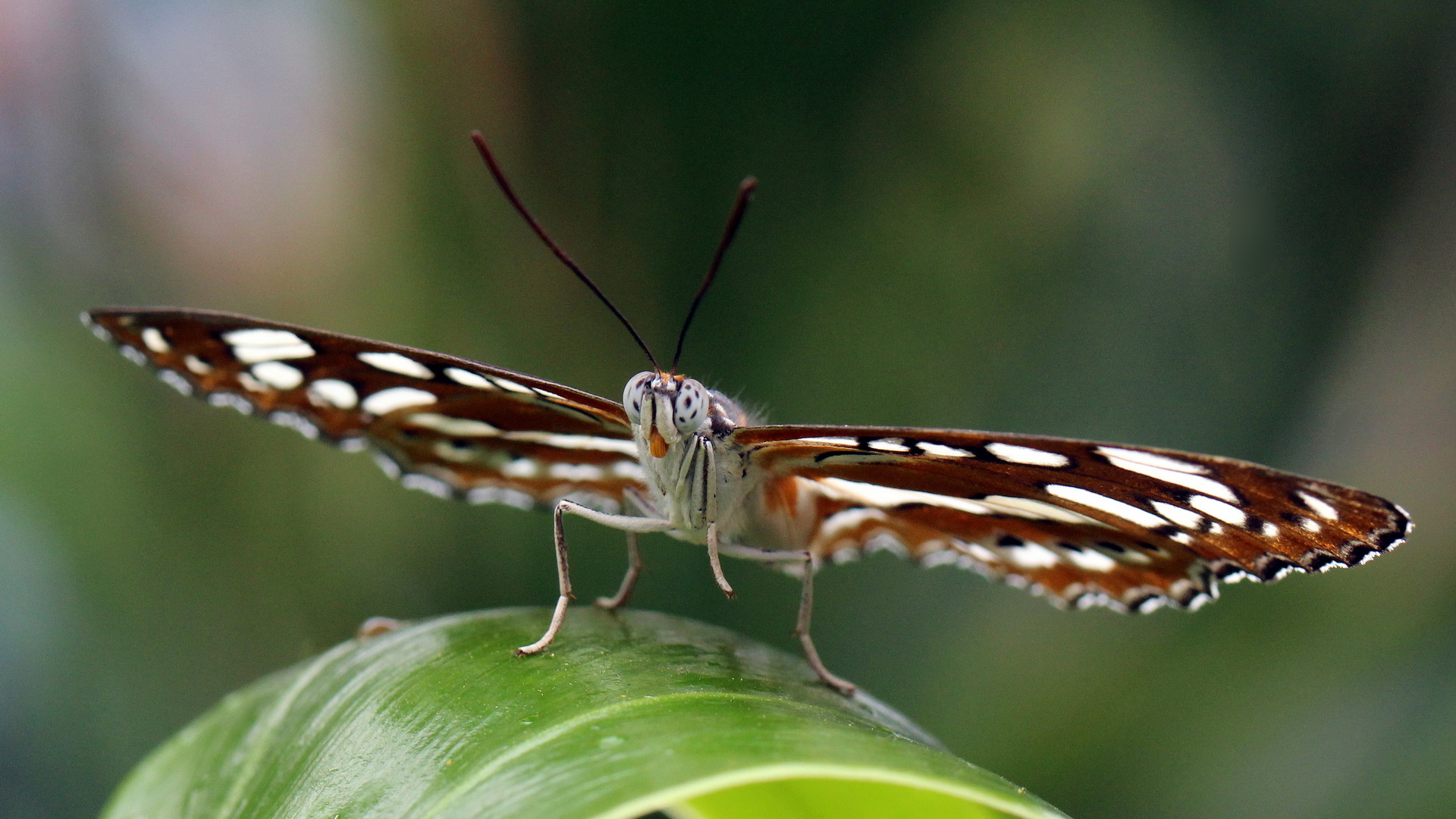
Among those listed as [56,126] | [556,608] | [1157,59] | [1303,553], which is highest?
[1157,59]

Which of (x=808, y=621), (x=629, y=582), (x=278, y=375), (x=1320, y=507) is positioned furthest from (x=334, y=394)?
(x=1320, y=507)

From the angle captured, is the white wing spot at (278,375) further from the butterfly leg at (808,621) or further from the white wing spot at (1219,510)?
the white wing spot at (1219,510)

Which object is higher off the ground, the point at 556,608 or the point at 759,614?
the point at 556,608

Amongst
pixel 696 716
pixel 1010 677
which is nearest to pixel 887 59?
pixel 1010 677

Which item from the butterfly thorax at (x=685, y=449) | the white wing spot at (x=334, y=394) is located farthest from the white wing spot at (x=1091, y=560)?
the white wing spot at (x=334, y=394)

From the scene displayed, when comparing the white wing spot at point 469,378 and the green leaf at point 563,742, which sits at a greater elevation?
the white wing spot at point 469,378

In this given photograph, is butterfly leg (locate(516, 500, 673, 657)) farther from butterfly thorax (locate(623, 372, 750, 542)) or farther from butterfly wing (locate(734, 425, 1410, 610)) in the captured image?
butterfly wing (locate(734, 425, 1410, 610))

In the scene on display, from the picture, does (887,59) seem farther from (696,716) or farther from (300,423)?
(696,716)
